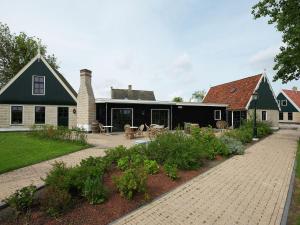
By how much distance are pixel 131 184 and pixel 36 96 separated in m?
20.1

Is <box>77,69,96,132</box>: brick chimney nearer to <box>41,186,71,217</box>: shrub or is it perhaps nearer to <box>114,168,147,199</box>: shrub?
<box>114,168,147,199</box>: shrub

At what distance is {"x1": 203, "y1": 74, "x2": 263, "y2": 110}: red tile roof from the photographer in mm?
27828

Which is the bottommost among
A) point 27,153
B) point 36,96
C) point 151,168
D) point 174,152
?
point 27,153

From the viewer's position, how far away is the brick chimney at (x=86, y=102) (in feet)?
69.5

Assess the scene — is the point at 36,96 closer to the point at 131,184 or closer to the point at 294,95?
the point at 131,184

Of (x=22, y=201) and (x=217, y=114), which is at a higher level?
(x=217, y=114)

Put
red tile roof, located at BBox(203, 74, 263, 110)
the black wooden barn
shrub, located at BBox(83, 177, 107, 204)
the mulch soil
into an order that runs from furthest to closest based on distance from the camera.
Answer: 1. red tile roof, located at BBox(203, 74, 263, 110)
2. the black wooden barn
3. shrub, located at BBox(83, 177, 107, 204)
4. the mulch soil

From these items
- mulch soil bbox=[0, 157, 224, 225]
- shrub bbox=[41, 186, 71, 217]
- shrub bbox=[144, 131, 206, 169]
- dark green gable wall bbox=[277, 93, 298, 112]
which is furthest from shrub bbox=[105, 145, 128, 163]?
dark green gable wall bbox=[277, 93, 298, 112]

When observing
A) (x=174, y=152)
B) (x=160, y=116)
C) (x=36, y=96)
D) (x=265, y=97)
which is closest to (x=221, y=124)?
(x=160, y=116)

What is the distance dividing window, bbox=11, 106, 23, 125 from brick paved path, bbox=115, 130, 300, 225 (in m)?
19.3

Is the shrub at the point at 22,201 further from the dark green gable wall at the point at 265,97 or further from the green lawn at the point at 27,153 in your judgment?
the dark green gable wall at the point at 265,97

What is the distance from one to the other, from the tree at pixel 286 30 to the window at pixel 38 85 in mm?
18864

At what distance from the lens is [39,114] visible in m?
23.0

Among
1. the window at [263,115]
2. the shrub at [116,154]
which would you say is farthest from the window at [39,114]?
the window at [263,115]
